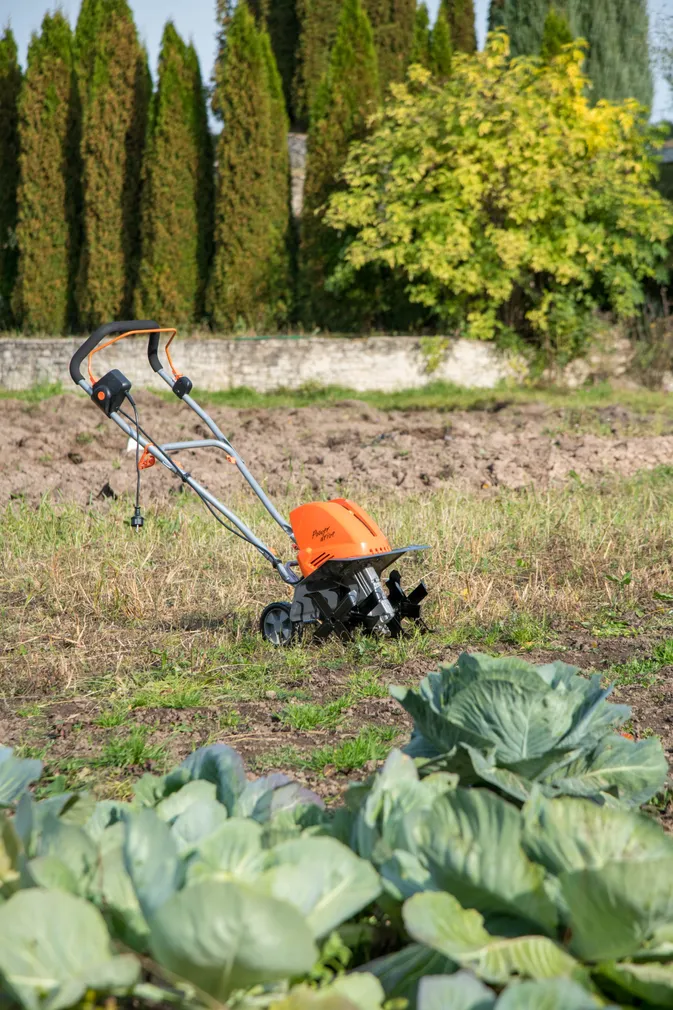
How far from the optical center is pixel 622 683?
149 inches

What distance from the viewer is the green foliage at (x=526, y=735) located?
6.48ft

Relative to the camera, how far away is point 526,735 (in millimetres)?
1980

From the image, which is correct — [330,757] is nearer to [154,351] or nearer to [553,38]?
[154,351]

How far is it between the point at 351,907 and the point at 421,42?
18888 mm

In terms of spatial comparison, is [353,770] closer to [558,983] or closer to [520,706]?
[520,706]

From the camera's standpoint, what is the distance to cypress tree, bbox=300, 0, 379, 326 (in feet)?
54.3

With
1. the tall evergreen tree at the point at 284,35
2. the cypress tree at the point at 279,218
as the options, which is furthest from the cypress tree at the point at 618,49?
the cypress tree at the point at 279,218

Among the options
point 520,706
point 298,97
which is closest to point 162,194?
point 298,97

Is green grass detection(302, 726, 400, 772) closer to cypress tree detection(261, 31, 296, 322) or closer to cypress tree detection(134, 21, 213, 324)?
cypress tree detection(134, 21, 213, 324)

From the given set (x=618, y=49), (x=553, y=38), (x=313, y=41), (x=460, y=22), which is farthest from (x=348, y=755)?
(x=618, y=49)

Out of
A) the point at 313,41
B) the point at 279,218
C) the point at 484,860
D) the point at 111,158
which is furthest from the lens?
the point at 313,41

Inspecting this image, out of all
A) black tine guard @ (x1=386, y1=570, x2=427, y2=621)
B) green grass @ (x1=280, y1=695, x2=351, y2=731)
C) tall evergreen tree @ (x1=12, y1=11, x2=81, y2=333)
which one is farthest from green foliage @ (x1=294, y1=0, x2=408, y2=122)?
green grass @ (x1=280, y1=695, x2=351, y2=731)

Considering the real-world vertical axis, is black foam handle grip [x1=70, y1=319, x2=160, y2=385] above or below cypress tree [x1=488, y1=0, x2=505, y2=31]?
below

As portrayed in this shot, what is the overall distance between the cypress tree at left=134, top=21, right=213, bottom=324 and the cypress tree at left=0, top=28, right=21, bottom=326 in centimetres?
299
